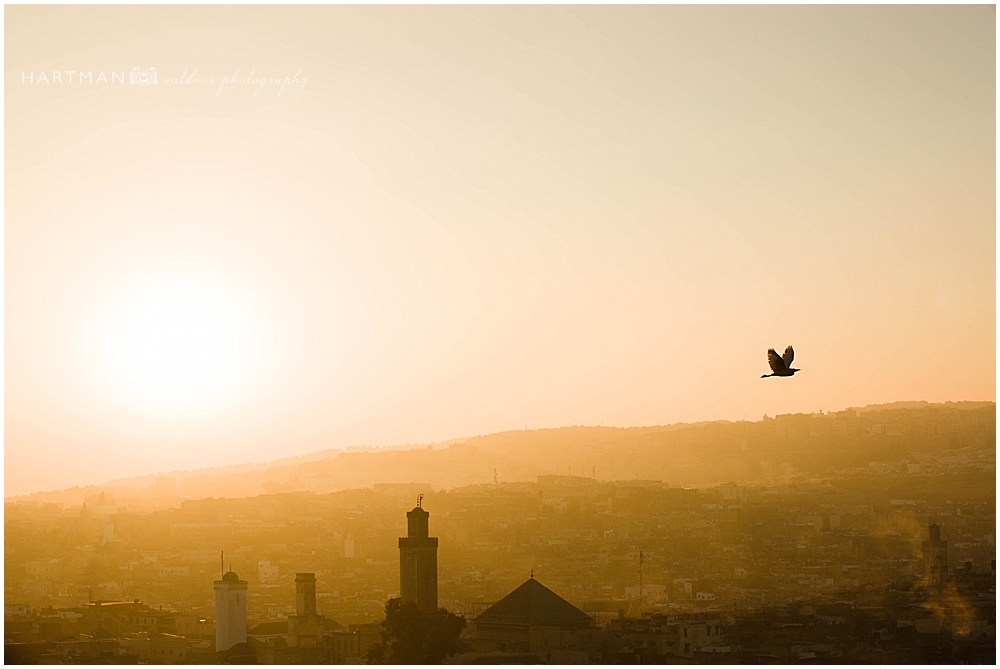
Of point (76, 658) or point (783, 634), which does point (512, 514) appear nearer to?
point (783, 634)

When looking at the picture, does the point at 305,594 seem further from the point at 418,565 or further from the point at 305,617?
the point at 418,565

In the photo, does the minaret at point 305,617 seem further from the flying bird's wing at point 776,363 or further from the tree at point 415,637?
the flying bird's wing at point 776,363

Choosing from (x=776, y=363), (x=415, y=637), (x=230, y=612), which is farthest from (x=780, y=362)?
(x=230, y=612)

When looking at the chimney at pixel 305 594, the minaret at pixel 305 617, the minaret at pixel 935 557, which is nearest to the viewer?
the minaret at pixel 305 617

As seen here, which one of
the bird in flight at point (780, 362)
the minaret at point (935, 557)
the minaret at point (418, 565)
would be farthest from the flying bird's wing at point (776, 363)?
the minaret at point (935, 557)

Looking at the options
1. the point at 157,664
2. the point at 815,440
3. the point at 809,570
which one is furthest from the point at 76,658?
the point at 815,440

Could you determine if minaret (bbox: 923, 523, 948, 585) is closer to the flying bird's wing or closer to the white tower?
the white tower

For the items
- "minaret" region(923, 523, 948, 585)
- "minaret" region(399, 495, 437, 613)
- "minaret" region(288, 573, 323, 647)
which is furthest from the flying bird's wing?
"minaret" region(923, 523, 948, 585)

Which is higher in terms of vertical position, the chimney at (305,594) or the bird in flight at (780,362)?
the bird in flight at (780,362)
